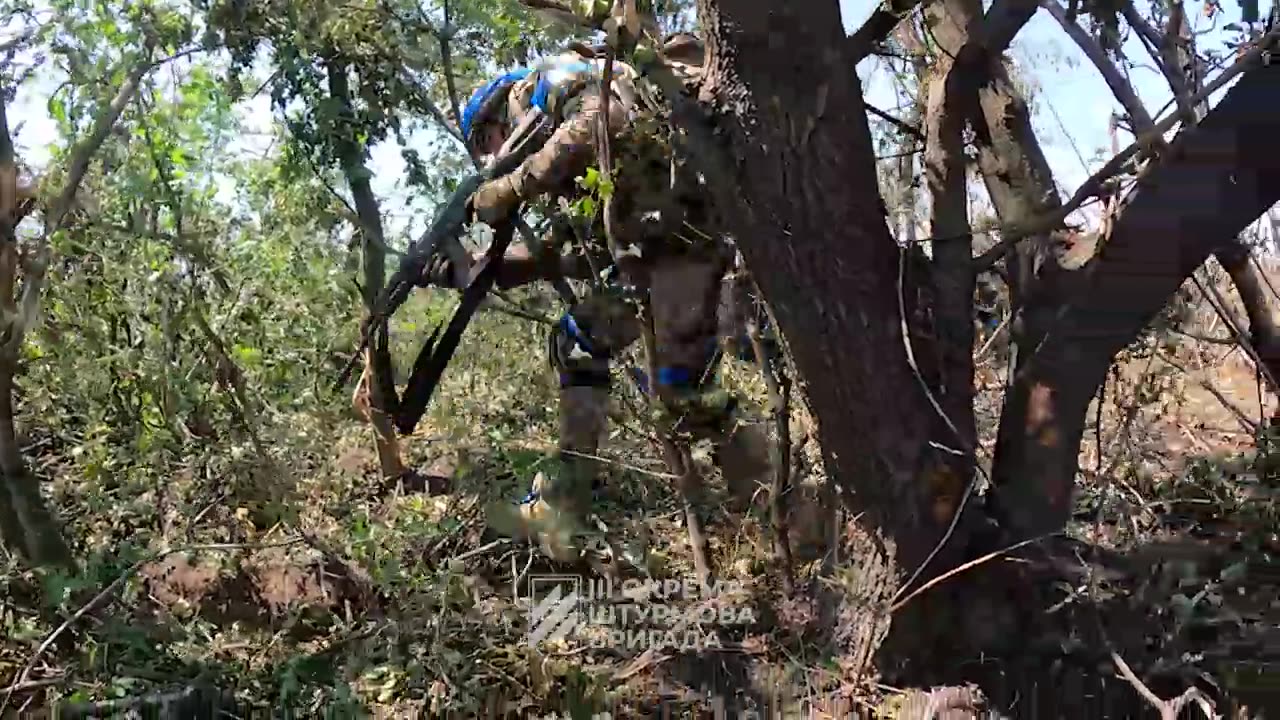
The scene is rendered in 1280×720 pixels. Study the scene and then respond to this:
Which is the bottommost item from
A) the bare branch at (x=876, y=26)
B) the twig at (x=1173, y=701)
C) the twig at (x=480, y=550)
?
the twig at (x=1173, y=701)

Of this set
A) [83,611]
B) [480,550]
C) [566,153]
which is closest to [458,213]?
[566,153]

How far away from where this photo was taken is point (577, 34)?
267cm

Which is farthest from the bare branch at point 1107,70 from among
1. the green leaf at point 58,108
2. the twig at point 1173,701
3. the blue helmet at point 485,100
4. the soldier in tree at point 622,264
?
the green leaf at point 58,108

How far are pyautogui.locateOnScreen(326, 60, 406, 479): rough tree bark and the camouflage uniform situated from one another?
23.4 inches

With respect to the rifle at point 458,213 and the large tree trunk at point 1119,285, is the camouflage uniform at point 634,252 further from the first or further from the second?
the large tree trunk at point 1119,285

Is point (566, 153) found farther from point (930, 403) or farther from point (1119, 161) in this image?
point (1119, 161)

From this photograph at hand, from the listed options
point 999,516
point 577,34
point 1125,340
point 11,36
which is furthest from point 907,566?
point 11,36

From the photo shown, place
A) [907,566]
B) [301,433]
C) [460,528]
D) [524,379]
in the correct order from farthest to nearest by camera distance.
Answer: [524,379] < [301,433] < [460,528] < [907,566]

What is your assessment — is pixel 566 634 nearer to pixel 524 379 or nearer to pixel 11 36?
pixel 524 379

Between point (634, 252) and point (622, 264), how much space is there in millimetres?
72

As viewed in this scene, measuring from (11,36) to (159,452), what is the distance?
1.08 meters

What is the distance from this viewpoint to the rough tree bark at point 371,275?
10.9 ft

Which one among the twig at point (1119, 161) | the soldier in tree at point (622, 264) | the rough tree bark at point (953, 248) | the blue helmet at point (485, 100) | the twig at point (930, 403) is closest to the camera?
the twig at point (1119, 161)

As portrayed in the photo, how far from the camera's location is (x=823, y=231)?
195 centimetres
